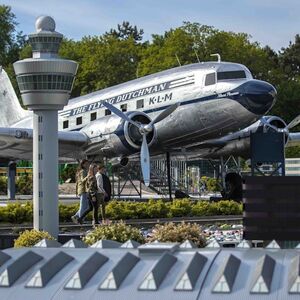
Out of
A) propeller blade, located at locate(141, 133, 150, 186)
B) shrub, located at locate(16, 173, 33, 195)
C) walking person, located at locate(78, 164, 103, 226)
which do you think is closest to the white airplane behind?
propeller blade, located at locate(141, 133, 150, 186)

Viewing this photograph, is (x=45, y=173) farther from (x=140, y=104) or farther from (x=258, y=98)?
(x=140, y=104)

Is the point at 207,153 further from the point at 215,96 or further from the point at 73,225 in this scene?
the point at 73,225

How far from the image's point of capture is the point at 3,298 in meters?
4.08

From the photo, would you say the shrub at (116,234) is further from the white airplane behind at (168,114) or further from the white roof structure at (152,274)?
the white airplane behind at (168,114)

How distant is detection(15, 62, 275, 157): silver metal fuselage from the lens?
28.2m

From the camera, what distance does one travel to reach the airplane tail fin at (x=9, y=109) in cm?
4175

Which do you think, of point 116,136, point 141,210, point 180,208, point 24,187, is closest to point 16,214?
point 141,210

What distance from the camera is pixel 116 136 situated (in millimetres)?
29406

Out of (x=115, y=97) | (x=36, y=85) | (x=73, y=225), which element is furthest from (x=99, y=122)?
(x=36, y=85)

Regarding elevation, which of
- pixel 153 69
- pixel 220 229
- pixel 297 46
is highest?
pixel 297 46

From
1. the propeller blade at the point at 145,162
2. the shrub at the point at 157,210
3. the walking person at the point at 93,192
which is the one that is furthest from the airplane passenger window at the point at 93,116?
the walking person at the point at 93,192

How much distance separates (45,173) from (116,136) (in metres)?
13.2

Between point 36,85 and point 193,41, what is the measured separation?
59819 millimetres

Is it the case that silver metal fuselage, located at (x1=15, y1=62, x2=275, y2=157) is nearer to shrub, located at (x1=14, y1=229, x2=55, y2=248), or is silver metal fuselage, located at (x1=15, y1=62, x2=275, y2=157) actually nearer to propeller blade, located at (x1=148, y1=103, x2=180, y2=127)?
propeller blade, located at (x1=148, y1=103, x2=180, y2=127)
